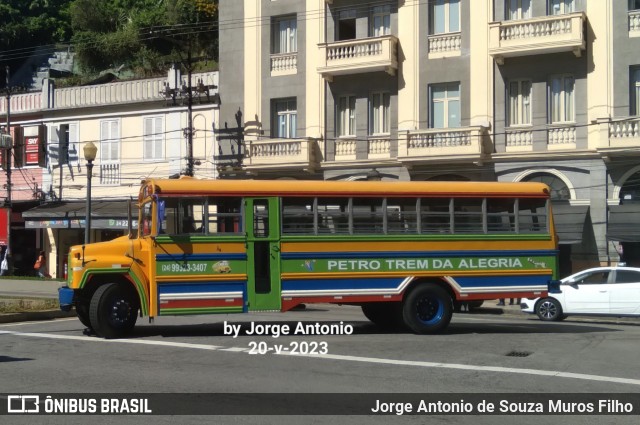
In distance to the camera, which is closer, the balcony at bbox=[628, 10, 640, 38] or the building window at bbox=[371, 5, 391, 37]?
the balcony at bbox=[628, 10, 640, 38]

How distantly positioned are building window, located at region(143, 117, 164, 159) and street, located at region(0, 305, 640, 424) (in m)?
18.8

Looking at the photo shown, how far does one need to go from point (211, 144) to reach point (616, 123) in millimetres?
16634

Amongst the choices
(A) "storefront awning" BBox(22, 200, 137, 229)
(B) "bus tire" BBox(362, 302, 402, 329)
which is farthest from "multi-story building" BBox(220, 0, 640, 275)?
(B) "bus tire" BBox(362, 302, 402, 329)

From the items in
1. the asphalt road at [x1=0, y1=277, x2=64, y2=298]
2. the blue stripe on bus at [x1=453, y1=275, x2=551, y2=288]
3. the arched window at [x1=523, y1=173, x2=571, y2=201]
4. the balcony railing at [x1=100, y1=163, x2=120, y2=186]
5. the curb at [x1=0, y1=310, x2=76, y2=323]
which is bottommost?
the asphalt road at [x1=0, y1=277, x2=64, y2=298]

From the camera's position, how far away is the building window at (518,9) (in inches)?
1176

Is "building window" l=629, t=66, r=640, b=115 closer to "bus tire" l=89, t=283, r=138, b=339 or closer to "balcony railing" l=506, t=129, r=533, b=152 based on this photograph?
"balcony railing" l=506, t=129, r=533, b=152

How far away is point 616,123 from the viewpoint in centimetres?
2770

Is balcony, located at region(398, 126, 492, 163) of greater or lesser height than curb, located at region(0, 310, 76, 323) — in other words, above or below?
above

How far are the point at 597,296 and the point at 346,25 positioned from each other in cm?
1650

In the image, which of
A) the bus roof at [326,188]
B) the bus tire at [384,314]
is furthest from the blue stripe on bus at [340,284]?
the bus roof at [326,188]

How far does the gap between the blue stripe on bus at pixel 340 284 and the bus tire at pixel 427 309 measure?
43 centimetres

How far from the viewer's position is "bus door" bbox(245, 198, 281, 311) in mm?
15609

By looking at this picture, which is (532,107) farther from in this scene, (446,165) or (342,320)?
(342,320)

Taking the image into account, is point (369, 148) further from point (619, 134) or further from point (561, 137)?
point (619, 134)
